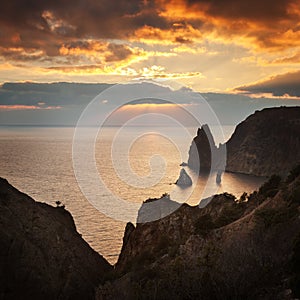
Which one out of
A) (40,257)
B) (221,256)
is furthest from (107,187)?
(221,256)

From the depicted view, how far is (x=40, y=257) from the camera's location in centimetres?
4197

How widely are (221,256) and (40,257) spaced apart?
23991mm

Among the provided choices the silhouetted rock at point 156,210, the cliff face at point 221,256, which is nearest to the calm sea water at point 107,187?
the silhouetted rock at point 156,210

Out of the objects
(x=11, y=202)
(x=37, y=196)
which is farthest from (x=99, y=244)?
(x=37, y=196)

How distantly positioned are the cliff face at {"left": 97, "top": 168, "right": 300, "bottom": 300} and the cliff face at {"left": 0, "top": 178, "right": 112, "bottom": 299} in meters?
4.68

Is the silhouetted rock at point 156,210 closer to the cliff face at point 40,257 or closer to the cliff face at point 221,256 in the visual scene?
the cliff face at point 221,256

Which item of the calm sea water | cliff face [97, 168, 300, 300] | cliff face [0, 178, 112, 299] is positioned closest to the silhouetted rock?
cliff face [97, 168, 300, 300]

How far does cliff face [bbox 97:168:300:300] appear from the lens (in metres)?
21.7

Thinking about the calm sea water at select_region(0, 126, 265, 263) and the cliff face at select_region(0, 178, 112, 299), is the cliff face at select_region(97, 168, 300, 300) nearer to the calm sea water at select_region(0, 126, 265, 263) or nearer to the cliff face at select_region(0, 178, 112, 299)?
the cliff face at select_region(0, 178, 112, 299)

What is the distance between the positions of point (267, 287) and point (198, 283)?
4.29 meters

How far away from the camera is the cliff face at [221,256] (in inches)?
854

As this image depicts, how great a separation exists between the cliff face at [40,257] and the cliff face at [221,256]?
4681 mm

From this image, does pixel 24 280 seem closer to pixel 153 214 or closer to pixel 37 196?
pixel 153 214

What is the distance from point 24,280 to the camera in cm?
3944
